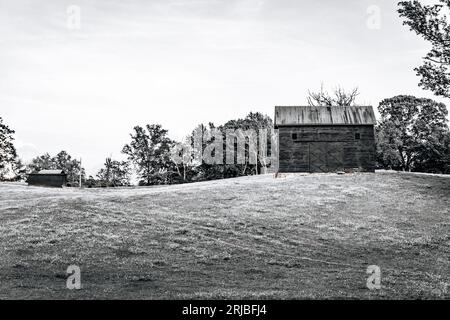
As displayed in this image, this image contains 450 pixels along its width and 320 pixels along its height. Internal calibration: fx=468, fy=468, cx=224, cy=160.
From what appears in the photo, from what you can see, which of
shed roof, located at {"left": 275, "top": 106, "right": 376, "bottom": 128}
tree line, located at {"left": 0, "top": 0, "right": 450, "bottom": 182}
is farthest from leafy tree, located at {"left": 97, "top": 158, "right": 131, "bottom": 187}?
shed roof, located at {"left": 275, "top": 106, "right": 376, "bottom": 128}

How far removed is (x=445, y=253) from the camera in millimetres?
20844

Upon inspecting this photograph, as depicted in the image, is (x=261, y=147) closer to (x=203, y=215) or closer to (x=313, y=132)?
(x=313, y=132)

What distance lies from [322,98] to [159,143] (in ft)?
130

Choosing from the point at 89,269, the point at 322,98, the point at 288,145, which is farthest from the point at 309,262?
the point at 322,98

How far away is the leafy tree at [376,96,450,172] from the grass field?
32202 millimetres

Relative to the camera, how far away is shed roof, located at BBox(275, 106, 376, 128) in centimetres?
4647

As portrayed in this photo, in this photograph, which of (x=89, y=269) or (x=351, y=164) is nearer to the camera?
(x=89, y=269)

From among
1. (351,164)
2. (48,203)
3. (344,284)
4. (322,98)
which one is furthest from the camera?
(322,98)

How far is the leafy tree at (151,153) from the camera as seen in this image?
89525 millimetres

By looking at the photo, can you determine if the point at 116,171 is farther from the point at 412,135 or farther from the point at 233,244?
the point at 233,244

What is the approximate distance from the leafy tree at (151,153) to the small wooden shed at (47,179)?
1109 inches

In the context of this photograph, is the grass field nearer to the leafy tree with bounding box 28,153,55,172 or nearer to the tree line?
the tree line

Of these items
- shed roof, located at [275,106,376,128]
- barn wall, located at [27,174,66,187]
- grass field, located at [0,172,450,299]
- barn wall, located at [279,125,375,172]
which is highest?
shed roof, located at [275,106,376,128]

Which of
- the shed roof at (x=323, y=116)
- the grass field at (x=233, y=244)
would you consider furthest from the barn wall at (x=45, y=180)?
the shed roof at (x=323, y=116)
